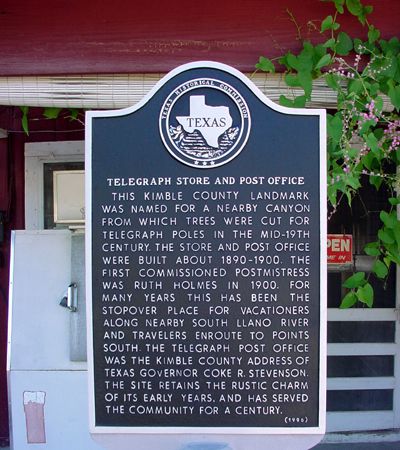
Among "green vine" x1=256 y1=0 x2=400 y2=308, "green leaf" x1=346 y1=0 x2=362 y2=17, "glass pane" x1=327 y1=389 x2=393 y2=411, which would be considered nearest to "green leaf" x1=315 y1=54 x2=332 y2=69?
"green vine" x1=256 y1=0 x2=400 y2=308

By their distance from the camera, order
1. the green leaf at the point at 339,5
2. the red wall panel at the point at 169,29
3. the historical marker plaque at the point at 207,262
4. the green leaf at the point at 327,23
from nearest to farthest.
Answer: the historical marker plaque at the point at 207,262 → the green leaf at the point at 327,23 → the green leaf at the point at 339,5 → the red wall panel at the point at 169,29

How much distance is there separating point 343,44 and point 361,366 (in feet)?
9.31

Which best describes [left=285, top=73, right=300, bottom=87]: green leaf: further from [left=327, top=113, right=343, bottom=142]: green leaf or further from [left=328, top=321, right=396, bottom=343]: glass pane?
[left=328, top=321, right=396, bottom=343]: glass pane

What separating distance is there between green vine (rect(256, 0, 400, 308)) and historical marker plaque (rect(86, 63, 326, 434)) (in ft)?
2.65

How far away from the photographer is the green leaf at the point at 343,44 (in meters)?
3.57

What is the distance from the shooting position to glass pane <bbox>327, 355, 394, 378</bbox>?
496cm

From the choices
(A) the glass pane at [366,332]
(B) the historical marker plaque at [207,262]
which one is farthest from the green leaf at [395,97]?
(A) the glass pane at [366,332]

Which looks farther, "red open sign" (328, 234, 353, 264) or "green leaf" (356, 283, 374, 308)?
"red open sign" (328, 234, 353, 264)

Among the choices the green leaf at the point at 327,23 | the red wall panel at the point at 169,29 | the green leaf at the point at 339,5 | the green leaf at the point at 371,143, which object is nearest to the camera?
the green leaf at the point at 371,143

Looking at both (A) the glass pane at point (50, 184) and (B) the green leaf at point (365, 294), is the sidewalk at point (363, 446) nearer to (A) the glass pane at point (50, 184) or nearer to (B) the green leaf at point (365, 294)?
(B) the green leaf at point (365, 294)

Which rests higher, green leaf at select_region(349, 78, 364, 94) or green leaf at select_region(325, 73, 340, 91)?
green leaf at select_region(325, 73, 340, 91)

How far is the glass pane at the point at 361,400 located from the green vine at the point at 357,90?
1.80 metres

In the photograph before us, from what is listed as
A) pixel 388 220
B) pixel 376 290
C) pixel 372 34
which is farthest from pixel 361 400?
pixel 372 34

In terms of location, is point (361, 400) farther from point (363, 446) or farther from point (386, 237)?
point (386, 237)
